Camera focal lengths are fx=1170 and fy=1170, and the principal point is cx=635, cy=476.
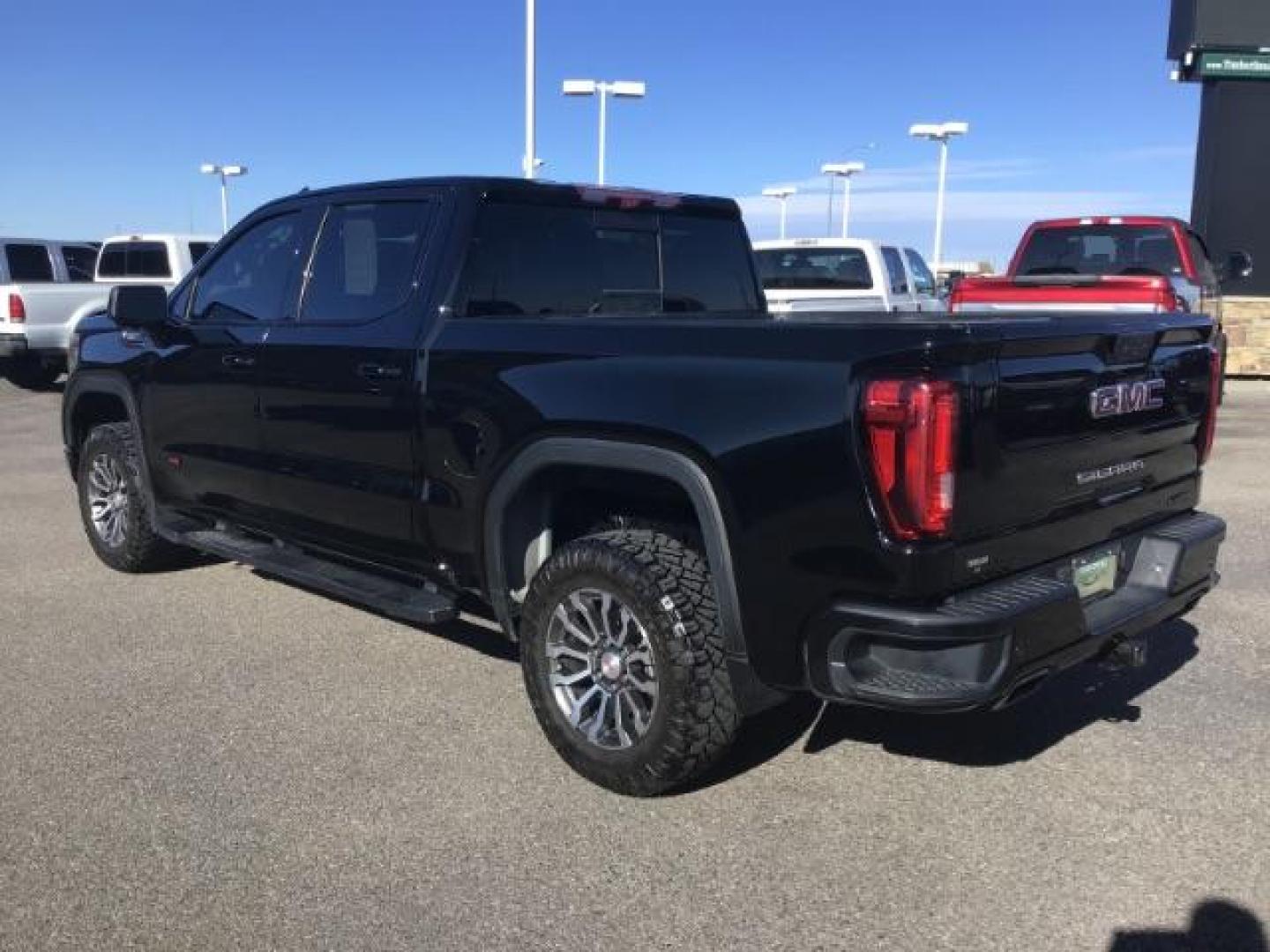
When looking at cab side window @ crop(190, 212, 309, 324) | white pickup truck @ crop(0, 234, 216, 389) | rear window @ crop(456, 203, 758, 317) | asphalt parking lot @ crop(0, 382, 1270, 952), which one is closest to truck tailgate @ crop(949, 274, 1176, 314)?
rear window @ crop(456, 203, 758, 317)

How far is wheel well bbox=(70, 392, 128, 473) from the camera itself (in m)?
6.24

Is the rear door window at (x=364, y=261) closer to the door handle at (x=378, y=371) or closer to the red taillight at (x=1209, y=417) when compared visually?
the door handle at (x=378, y=371)

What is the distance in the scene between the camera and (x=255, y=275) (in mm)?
5082

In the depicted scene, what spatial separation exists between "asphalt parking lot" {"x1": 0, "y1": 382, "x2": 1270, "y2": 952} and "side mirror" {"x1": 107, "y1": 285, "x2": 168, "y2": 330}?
4.71 feet

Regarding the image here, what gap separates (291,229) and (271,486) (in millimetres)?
1083

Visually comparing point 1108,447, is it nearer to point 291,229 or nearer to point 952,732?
point 952,732

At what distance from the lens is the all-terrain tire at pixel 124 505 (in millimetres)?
5969

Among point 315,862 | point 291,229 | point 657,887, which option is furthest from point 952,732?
point 291,229

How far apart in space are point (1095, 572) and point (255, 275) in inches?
142

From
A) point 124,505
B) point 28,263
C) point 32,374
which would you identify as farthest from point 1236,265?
point 28,263

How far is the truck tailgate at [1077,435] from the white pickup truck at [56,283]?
534 inches

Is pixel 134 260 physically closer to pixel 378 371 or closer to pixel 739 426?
pixel 378 371

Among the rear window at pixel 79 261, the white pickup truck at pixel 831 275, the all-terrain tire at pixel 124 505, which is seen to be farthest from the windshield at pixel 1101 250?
the rear window at pixel 79 261

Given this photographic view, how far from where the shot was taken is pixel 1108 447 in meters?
3.44
